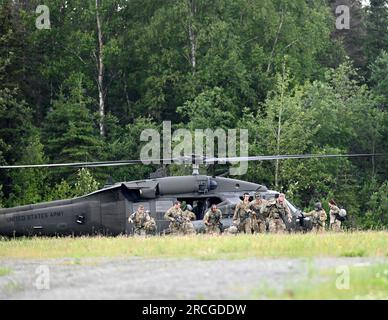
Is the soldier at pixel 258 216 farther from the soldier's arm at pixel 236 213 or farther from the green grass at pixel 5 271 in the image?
the green grass at pixel 5 271

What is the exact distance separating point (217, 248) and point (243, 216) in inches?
330

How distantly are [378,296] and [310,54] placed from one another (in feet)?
151

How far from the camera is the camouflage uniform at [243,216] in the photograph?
2780 cm

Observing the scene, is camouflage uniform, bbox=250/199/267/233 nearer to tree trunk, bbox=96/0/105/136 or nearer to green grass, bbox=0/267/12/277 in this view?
green grass, bbox=0/267/12/277

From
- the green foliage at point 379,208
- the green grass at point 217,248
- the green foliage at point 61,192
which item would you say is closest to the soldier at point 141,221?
the green grass at point 217,248

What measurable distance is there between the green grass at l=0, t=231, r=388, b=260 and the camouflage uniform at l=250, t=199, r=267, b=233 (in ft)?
16.3

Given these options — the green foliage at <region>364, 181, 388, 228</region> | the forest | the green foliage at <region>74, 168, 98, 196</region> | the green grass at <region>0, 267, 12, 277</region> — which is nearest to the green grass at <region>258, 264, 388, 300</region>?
the green grass at <region>0, 267, 12, 277</region>

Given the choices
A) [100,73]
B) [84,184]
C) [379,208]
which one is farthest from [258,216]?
[100,73]

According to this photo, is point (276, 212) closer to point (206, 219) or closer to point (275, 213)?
point (275, 213)

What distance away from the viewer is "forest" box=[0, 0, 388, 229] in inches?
1982

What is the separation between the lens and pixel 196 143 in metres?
50.1

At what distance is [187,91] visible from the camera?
55.1 metres
